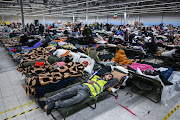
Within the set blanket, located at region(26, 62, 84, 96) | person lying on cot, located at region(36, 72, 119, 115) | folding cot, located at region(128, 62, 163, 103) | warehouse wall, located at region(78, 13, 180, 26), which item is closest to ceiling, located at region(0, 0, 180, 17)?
warehouse wall, located at region(78, 13, 180, 26)

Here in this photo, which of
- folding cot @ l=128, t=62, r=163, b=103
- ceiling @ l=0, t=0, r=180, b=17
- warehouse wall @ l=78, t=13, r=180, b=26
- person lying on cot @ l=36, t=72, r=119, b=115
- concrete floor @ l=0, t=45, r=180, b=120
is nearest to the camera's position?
person lying on cot @ l=36, t=72, r=119, b=115

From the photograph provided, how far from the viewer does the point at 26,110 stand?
3.12 meters

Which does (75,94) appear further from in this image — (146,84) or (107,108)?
(146,84)

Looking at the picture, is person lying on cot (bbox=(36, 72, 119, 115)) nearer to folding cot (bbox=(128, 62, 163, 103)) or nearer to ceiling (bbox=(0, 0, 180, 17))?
folding cot (bbox=(128, 62, 163, 103))

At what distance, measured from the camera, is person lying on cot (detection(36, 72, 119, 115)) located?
2729 mm

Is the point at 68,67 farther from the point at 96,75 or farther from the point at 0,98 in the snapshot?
the point at 0,98

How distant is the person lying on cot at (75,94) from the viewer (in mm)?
2729

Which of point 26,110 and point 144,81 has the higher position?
point 144,81

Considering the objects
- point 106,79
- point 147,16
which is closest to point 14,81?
point 106,79

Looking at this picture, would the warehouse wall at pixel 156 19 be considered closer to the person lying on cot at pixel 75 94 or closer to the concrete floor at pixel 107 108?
the concrete floor at pixel 107 108

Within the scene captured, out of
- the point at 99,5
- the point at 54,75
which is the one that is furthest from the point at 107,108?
the point at 99,5

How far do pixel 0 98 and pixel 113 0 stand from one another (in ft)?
45.5

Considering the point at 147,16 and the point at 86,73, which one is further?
the point at 147,16

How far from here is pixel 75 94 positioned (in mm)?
3178
